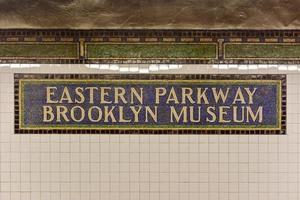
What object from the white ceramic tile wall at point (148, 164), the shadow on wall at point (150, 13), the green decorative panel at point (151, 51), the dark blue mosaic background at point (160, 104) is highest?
the shadow on wall at point (150, 13)

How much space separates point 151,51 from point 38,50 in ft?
3.80

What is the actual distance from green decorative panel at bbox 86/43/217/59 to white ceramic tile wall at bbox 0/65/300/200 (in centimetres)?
15

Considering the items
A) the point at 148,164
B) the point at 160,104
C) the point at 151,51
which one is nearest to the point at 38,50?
the point at 151,51

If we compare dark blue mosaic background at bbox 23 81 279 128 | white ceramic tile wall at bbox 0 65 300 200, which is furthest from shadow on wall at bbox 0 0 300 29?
dark blue mosaic background at bbox 23 81 279 128

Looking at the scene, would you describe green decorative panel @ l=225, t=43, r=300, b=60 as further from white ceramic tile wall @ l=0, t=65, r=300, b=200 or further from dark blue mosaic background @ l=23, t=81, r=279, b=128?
dark blue mosaic background @ l=23, t=81, r=279, b=128

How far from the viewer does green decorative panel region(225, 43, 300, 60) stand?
3539mm

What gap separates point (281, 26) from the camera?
135 inches

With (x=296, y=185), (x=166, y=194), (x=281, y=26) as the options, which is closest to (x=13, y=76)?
(x=166, y=194)

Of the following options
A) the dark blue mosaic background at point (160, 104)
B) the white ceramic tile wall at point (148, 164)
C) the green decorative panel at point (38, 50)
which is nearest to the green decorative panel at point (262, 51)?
the white ceramic tile wall at point (148, 164)

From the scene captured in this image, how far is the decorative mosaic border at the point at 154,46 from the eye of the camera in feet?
11.6

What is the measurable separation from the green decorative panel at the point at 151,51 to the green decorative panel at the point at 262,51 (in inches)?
7.3

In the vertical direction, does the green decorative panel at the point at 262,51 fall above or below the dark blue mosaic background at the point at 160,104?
above

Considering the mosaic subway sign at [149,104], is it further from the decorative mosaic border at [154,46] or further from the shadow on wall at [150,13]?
the shadow on wall at [150,13]

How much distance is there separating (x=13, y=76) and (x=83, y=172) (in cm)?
123
